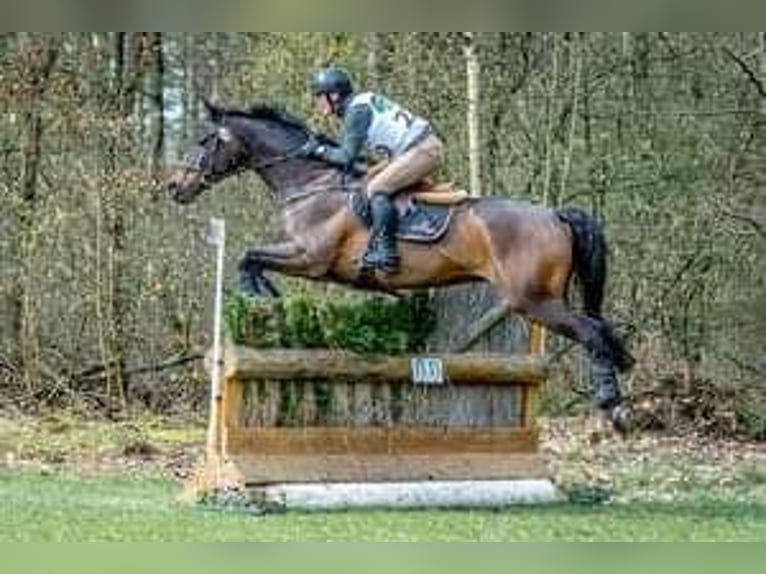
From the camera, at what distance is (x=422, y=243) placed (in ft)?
17.6

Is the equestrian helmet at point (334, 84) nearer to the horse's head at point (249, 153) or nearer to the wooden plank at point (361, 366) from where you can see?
the horse's head at point (249, 153)

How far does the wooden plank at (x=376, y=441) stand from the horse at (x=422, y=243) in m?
0.37

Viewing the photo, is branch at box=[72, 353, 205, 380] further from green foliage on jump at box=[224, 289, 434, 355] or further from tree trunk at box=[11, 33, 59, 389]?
green foliage on jump at box=[224, 289, 434, 355]

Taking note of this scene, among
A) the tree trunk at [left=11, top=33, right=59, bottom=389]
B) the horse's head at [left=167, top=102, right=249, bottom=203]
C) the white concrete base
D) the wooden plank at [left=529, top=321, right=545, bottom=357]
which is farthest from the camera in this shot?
the tree trunk at [left=11, top=33, right=59, bottom=389]

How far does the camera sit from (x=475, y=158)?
729 cm

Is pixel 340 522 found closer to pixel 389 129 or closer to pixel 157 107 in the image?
pixel 389 129

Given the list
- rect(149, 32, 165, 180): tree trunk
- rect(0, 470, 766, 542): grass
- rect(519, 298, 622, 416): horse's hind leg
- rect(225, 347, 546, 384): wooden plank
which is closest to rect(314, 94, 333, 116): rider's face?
rect(225, 347, 546, 384): wooden plank

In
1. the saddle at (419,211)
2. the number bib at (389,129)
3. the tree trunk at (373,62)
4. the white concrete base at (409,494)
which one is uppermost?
the tree trunk at (373,62)

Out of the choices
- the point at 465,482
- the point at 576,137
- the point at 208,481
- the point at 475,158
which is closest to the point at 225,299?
the point at 208,481

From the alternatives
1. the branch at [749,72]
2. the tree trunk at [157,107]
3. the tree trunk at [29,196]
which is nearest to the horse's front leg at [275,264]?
the tree trunk at [157,107]

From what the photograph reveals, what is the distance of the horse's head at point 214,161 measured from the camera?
550 centimetres

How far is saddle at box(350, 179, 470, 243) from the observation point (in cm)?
536

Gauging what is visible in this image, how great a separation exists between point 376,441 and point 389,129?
103 cm
